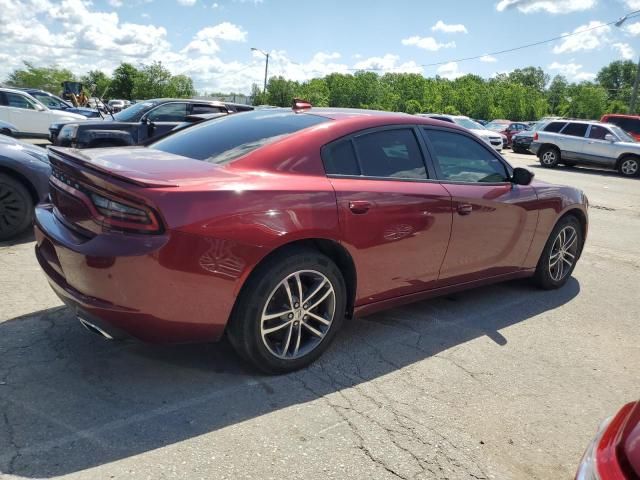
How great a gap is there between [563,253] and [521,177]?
3.84 feet

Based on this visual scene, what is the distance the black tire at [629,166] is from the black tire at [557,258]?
15.0 metres

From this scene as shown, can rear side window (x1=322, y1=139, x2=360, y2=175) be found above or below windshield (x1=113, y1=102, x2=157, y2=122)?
above

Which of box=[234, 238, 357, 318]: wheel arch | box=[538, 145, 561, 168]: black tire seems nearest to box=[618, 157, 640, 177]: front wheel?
box=[538, 145, 561, 168]: black tire

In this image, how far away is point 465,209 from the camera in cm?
396

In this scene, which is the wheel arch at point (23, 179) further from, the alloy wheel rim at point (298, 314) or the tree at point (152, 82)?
the tree at point (152, 82)

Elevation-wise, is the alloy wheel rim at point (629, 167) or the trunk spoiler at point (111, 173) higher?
the trunk spoiler at point (111, 173)

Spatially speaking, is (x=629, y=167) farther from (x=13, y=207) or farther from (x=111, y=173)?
(x=111, y=173)

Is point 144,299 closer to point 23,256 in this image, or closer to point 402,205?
point 402,205

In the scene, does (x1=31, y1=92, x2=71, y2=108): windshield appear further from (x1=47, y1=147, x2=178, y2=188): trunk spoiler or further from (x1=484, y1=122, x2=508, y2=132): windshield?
(x1=47, y1=147, x2=178, y2=188): trunk spoiler

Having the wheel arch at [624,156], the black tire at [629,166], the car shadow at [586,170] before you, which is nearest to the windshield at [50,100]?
the car shadow at [586,170]

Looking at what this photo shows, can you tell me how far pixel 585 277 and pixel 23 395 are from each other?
208 inches

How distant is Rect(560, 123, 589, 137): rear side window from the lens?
19.0 metres

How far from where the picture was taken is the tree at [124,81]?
260 ft

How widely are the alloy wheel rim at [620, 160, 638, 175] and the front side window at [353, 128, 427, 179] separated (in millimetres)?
17194
